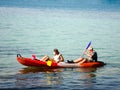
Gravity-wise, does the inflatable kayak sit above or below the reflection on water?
above

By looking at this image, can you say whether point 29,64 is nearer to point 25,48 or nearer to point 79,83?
point 79,83

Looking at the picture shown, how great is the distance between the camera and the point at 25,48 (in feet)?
112

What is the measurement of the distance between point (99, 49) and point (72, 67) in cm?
1020

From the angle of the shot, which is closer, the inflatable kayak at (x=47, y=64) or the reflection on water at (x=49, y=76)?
the reflection on water at (x=49, y=76)

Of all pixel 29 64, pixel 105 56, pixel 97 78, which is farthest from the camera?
pixel 105 56

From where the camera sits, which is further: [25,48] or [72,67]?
[25,48]

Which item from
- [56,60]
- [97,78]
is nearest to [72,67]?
[56,60]

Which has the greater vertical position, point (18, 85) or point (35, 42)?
point (35, 42)

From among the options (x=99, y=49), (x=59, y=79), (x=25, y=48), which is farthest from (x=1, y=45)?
(x=59, y=79)

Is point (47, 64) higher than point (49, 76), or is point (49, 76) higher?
point (47, 64)

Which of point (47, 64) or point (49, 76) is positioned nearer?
point (49, 76)

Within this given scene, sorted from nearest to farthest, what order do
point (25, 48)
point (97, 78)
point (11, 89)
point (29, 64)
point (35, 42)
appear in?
point (11, 89) → point (97, 78) → point (29, 64) → point (25, 48) → point (35, 42)

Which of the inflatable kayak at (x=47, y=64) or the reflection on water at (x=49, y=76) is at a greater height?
the inflatable kayak at (x=47, y=64)

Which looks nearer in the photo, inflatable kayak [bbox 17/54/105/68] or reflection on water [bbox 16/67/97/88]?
reflection on water [bbox 16/67/97/88]
